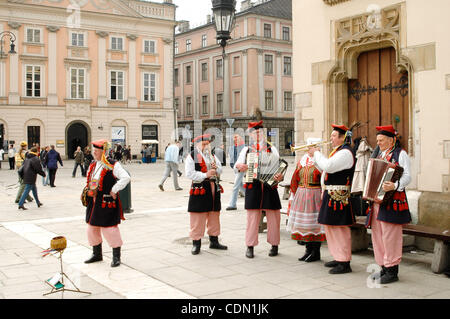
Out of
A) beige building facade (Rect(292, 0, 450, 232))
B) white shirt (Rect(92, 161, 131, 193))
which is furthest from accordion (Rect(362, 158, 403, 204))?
white shirt (Rect(92, 161, 131, 193))

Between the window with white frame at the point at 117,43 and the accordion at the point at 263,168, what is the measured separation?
3518cm

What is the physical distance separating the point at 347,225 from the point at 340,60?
3355 millimetres

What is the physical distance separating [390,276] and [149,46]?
3835cm

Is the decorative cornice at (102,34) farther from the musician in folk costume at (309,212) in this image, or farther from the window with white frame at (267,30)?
the musician in folk costume at (309,212)

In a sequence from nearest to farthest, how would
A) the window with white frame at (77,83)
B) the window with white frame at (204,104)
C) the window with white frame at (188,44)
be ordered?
the window with white frame at (77,83) → the window with white frame at (204,104) → the window with white frame at (188,44)

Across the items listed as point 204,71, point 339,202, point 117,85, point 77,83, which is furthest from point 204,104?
point 339,202

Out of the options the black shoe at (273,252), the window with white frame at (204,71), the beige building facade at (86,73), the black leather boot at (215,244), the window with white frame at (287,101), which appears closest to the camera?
the black shoe at (273,252)

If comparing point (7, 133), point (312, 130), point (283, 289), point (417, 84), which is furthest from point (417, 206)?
point (7, 133)

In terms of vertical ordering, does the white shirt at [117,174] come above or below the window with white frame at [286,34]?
below

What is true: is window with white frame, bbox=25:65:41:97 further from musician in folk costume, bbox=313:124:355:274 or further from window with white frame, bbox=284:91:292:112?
musician in folk costume, bbox=313:124:355:274

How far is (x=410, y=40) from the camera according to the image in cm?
736

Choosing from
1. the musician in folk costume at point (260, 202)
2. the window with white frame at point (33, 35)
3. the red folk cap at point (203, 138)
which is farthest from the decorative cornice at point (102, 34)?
the musician in folk costume at point (260, 202)

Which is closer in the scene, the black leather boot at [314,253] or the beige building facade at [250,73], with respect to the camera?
the black leather boot at [314,253]

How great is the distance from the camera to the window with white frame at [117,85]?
132 feet
